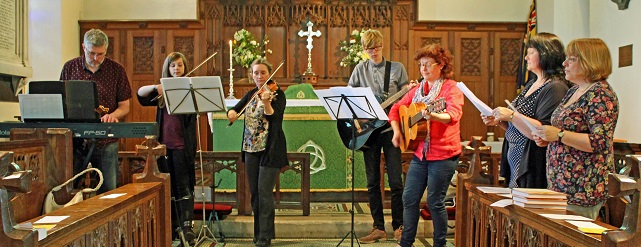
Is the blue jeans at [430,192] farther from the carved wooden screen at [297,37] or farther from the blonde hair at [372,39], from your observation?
the carved wooden screen at [297,37]

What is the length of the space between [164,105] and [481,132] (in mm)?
5976

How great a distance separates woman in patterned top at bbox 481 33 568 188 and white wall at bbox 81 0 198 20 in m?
6.93

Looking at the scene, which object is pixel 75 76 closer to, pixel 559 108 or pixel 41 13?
pixel 559 108

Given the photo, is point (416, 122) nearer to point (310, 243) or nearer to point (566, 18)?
point (310, 243)

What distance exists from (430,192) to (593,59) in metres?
1.38

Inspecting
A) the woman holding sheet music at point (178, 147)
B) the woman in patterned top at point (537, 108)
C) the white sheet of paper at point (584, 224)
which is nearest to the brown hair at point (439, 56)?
the woman in patterned top at point (537, 108)

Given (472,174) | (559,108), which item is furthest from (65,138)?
(559,108)

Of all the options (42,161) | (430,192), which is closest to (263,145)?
(430,192)

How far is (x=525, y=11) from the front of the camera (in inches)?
354

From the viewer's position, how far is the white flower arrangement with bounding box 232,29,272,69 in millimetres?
8211

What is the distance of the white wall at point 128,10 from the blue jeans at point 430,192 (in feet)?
20.8

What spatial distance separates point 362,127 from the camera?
4352 mm

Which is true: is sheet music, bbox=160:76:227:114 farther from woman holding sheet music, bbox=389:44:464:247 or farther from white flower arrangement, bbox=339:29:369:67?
white flower arrangement, bbox=339:29:369:67

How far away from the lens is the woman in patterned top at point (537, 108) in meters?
2.85
